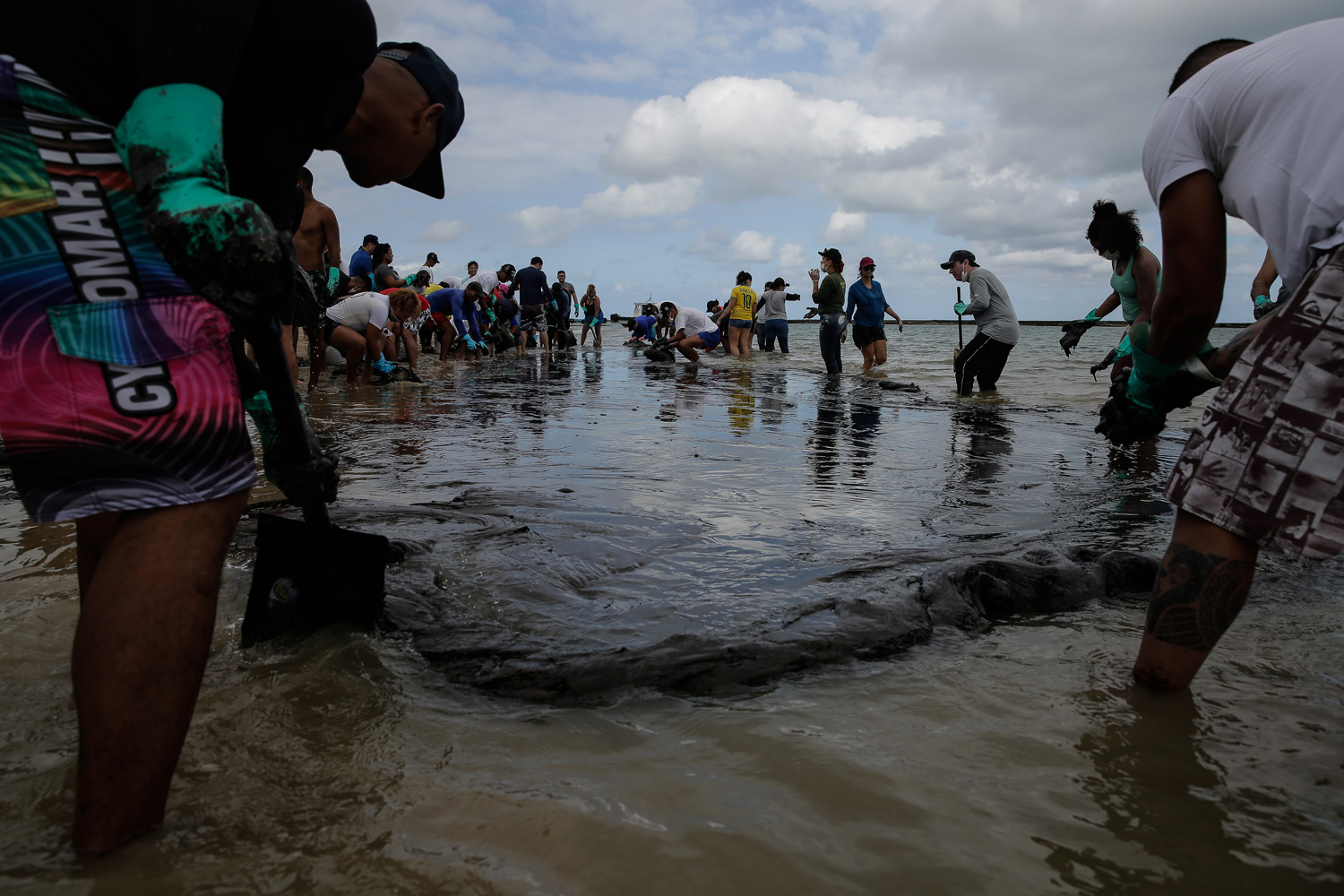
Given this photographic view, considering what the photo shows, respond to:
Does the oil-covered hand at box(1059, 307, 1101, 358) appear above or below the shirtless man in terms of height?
below

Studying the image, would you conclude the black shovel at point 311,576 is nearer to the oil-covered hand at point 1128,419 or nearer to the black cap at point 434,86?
the black cap at point 434,86

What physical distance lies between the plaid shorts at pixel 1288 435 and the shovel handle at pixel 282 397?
5.34ft

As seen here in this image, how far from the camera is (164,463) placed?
110 centimetres

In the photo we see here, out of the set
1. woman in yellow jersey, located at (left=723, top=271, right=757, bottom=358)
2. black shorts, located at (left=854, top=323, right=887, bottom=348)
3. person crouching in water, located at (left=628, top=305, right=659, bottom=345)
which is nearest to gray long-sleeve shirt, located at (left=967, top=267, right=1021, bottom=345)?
black shorts, located at (left=854, top=323, right=887, bottom=348)

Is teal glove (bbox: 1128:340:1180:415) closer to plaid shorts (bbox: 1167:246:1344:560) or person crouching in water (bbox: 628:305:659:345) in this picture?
plaid shorts (bbox: 1167:246:1344:560)

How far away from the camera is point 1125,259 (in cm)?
588

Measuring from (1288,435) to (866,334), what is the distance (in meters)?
11.9

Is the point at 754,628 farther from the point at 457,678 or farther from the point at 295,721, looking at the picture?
the point at 295,721

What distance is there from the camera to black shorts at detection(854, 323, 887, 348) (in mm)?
12859

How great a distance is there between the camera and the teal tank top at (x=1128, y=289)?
5.83 m

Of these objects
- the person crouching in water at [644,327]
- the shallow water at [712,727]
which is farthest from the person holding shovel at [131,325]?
the person crouching in water at [644,327]

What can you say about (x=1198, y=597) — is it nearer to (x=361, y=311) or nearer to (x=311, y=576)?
(x=311, y=576)

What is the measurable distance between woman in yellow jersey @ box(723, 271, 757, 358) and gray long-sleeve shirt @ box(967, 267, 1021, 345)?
8.20 meters

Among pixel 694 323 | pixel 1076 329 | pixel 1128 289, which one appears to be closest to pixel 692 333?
pixel 694 323
